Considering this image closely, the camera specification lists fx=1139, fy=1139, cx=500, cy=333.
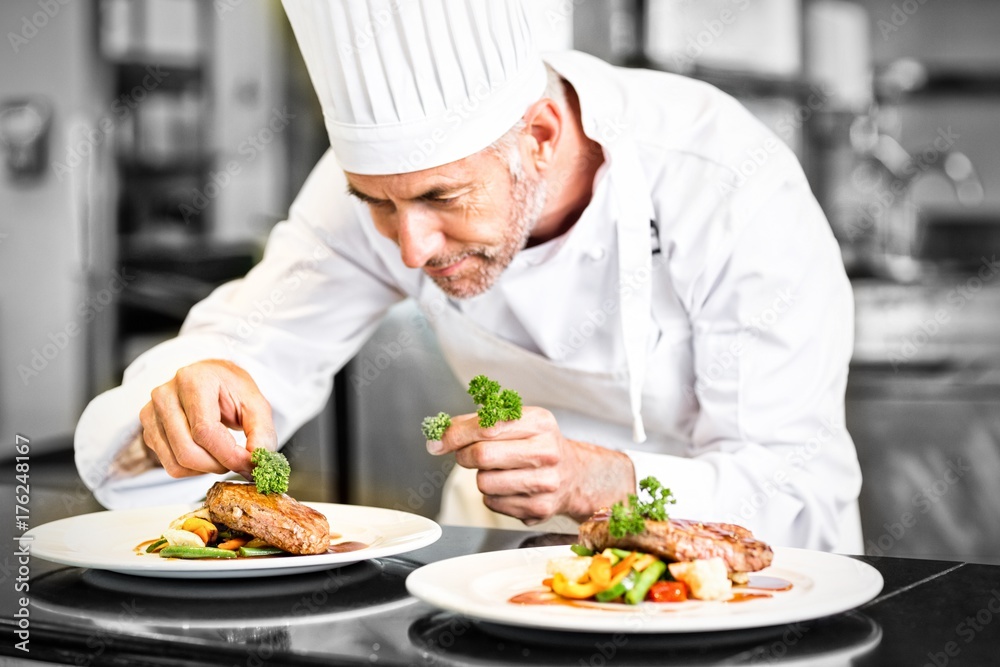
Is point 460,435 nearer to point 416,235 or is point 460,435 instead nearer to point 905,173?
point 416,235

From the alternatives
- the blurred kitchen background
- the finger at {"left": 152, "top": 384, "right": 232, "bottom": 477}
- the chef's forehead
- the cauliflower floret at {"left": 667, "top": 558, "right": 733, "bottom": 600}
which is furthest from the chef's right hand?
the blurred kitchen background

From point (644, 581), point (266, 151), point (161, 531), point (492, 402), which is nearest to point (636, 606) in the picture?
point (644, 581)

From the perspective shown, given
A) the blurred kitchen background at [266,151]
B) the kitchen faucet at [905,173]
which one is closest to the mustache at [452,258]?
the blurred kitchen background at [266,151]

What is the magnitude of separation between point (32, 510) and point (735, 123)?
1361mm

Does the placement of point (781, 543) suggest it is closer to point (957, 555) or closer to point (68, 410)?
point (957, 555)

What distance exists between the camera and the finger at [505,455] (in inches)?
59.1

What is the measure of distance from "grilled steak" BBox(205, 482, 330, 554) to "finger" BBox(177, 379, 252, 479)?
117 mm

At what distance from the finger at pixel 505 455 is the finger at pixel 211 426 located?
0.29 m

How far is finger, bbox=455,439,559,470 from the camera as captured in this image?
4.92 feet

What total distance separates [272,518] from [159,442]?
40cm

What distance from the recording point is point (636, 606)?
1.05m

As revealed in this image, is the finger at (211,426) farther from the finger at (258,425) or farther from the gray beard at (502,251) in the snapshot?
the gray beard at (502,251)

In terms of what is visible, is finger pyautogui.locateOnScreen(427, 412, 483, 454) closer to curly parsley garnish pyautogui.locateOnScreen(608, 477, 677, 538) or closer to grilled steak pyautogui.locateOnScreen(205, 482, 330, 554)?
grilled steak pyautogui.locateOnScreen(205, 482, 330, 554)

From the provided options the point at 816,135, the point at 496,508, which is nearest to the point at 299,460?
the point at 496,508
